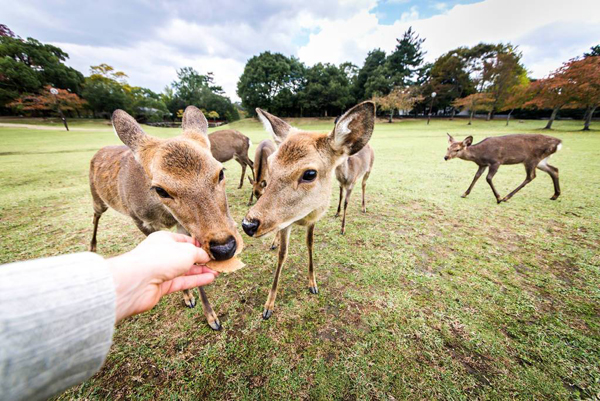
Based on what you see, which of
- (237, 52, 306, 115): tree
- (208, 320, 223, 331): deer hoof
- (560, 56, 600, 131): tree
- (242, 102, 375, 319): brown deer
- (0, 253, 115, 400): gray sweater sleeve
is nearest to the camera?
(0, 253, 115, 400): gray sweater sleeve

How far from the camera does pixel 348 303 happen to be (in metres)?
2.64

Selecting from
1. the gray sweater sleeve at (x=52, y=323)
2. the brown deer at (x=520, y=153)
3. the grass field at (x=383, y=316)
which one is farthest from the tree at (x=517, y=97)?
the gray sweater sleeve at (x=52, y=323)

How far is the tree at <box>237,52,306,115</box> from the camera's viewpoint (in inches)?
1933

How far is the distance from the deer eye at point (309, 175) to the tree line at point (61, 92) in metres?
48.3

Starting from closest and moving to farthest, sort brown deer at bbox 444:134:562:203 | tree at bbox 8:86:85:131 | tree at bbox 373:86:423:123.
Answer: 1. brown deer at bbox 444:134:562:203
2. tree at bbox 8:86:85:131
3. tree at bbox 373:86:423:123

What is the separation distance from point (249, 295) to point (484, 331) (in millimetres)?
2791

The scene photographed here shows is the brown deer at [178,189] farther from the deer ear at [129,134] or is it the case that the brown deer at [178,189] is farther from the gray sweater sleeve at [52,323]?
the gray sweater sleeve at [52,323]

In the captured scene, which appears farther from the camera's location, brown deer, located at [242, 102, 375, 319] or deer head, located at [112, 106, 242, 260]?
brown deer, located at [242, 102, 375, 319]

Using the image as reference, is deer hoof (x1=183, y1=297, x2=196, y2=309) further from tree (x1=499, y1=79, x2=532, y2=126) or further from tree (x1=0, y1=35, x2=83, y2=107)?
tree (x1=0, y1=35, x2=83, y2=107)

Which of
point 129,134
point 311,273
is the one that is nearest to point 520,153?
point 311,273

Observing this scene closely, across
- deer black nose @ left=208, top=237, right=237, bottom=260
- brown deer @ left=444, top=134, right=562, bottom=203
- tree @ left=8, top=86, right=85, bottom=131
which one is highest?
tree @ left=8, top=86, right=85, bottom=131

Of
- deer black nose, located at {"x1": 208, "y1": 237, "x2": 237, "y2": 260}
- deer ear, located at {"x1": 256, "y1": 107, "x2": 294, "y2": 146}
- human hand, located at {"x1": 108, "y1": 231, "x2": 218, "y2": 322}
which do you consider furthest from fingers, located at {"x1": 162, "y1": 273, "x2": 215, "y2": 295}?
deer ear, located at {"x1": 256, "y1": 107, "x2": 294, "y2": 146}

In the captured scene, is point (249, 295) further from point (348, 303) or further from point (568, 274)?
point (568, 274)

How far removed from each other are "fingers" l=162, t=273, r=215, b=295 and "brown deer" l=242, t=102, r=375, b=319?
1.67 ft
